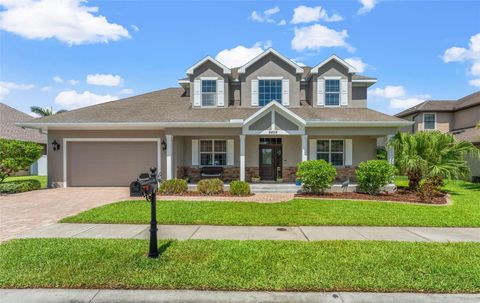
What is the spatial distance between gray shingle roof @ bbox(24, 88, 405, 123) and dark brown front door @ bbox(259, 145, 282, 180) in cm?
243

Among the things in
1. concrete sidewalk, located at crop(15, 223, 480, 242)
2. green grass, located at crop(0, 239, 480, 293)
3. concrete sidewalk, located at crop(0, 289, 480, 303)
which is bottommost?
concrete sidewalk, located at crop(15, 223, 480, 242)

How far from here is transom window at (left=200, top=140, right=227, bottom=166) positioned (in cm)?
1553

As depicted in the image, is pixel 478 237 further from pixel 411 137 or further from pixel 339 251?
pixel 411 137

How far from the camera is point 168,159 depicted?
13.4 m

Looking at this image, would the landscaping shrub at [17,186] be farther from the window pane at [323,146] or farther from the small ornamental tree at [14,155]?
the window pane at [323,146]

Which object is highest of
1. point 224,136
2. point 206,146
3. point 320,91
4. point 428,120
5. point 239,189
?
point 320,91

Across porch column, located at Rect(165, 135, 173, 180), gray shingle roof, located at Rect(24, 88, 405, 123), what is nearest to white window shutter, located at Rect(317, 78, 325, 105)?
gray shingle roof, located at Rect(24, 88, 405, 123)

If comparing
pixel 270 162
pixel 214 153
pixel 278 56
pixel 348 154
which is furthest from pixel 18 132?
pixel 348 154

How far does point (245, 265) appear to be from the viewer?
4387 mm

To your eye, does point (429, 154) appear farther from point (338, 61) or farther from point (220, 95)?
point (220, 95)

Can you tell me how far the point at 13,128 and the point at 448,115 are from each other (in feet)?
131

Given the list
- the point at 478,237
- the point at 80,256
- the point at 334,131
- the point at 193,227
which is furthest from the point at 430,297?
the point at 334,131

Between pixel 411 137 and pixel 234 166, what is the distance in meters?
9.06

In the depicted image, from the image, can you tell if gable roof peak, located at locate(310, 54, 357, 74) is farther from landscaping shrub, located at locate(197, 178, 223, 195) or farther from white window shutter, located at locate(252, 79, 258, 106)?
landscaping shrub, located at locate(197, 178, 223, 195)
